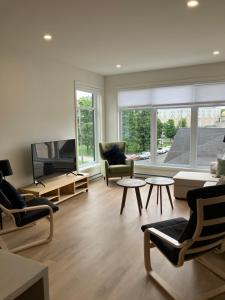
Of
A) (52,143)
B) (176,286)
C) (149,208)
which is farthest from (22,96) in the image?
(176,286)

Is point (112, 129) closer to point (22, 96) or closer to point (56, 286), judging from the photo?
point (22, 96)

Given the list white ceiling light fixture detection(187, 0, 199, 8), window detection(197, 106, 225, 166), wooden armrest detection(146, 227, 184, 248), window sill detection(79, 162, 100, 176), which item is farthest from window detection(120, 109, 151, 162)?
wooden armrest detection(146, 227, 184, 248)

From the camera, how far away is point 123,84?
6.33 m

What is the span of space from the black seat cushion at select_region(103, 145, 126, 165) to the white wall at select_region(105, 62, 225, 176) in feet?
2.48

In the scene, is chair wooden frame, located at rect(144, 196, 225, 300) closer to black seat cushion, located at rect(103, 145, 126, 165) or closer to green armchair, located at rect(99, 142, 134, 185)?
green armchair, located at rect(99, 142, 134, 185)

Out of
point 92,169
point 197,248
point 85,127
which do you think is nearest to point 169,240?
point 197,248

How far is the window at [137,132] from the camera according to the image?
633 centimetres

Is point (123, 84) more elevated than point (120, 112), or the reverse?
point (123, 84)

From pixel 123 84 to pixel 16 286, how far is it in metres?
5.94

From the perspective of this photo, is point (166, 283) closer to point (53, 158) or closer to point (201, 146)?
point (53, 158)

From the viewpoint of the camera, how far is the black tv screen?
4.14 m

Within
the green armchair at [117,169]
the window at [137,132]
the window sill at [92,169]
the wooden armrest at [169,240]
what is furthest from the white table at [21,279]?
the window at [137,132]

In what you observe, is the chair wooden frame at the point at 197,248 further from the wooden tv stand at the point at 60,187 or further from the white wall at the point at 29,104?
the white wall at the point at 29,104

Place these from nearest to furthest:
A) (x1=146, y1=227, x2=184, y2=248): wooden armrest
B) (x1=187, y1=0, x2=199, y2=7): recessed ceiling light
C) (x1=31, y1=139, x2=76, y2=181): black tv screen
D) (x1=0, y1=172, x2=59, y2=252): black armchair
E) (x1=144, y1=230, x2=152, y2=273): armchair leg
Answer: (x1=146, y1=227, x2=184, y2=248): wooden armrest
(x1=144, y1=230, x2=152, y2=273): armchair leg
(x1=187, y1=0, x2=199, y2=7): recessed ceiling light
(x1=0, y1=172, x2=59, y2=252): black armchair
(x1=31, y1=139, x2=76, y2=181): black tv screen
